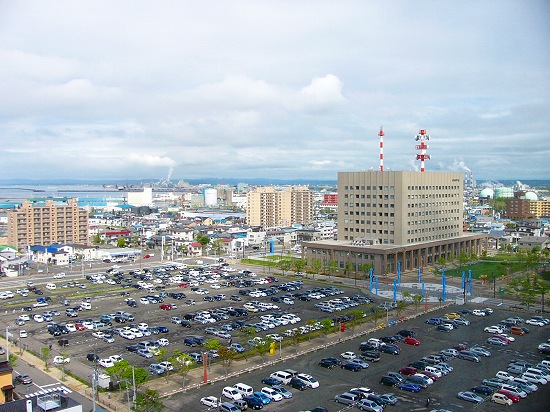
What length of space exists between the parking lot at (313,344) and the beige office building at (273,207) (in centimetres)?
2297

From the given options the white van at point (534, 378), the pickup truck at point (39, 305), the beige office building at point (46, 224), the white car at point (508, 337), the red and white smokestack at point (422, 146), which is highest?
the red and white smokestack at point (422, 146)

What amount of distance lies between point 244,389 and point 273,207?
106 feet

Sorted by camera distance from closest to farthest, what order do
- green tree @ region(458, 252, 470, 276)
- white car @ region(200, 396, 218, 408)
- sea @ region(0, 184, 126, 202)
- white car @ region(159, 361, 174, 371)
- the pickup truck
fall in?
white car @ region(200, 396, 218, 408)
white car @ region(159, 361, 174, 371)
the pickup truck
green tree @ region(458, 252, 470, 276)
sea @ region(0, 184, 126, 202)

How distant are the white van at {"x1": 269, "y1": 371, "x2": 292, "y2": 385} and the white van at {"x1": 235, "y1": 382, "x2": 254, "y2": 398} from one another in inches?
25.4

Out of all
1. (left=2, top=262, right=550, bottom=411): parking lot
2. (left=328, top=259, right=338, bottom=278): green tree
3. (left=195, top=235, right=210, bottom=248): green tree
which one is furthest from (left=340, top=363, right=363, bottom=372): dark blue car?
(left=195, top=235, right=210, bottom=248): green tree

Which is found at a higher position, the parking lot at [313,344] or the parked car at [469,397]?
the parked car at [469,397]

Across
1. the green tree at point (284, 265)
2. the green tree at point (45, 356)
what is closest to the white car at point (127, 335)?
the green tree at point (45, 356)

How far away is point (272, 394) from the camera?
8227 mm

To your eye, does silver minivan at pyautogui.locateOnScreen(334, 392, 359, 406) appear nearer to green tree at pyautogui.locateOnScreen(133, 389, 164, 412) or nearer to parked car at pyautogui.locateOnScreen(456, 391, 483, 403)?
parked car at pyautogui.locateOnScreen(456, 391, 483, 403)

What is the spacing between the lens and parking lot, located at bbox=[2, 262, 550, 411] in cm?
817

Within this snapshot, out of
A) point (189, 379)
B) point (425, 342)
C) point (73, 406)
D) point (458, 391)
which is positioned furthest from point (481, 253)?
point (73, 406)

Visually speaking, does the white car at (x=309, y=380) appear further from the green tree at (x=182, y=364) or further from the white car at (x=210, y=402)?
Result: the green tree at (x=182, y=364)

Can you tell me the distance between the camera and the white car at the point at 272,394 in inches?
321

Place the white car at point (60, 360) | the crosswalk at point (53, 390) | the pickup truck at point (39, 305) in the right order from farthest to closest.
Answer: the pickup truck at point (39, 305)
the white car at point (60, 360)
the crosswalk at point (53, 390)
